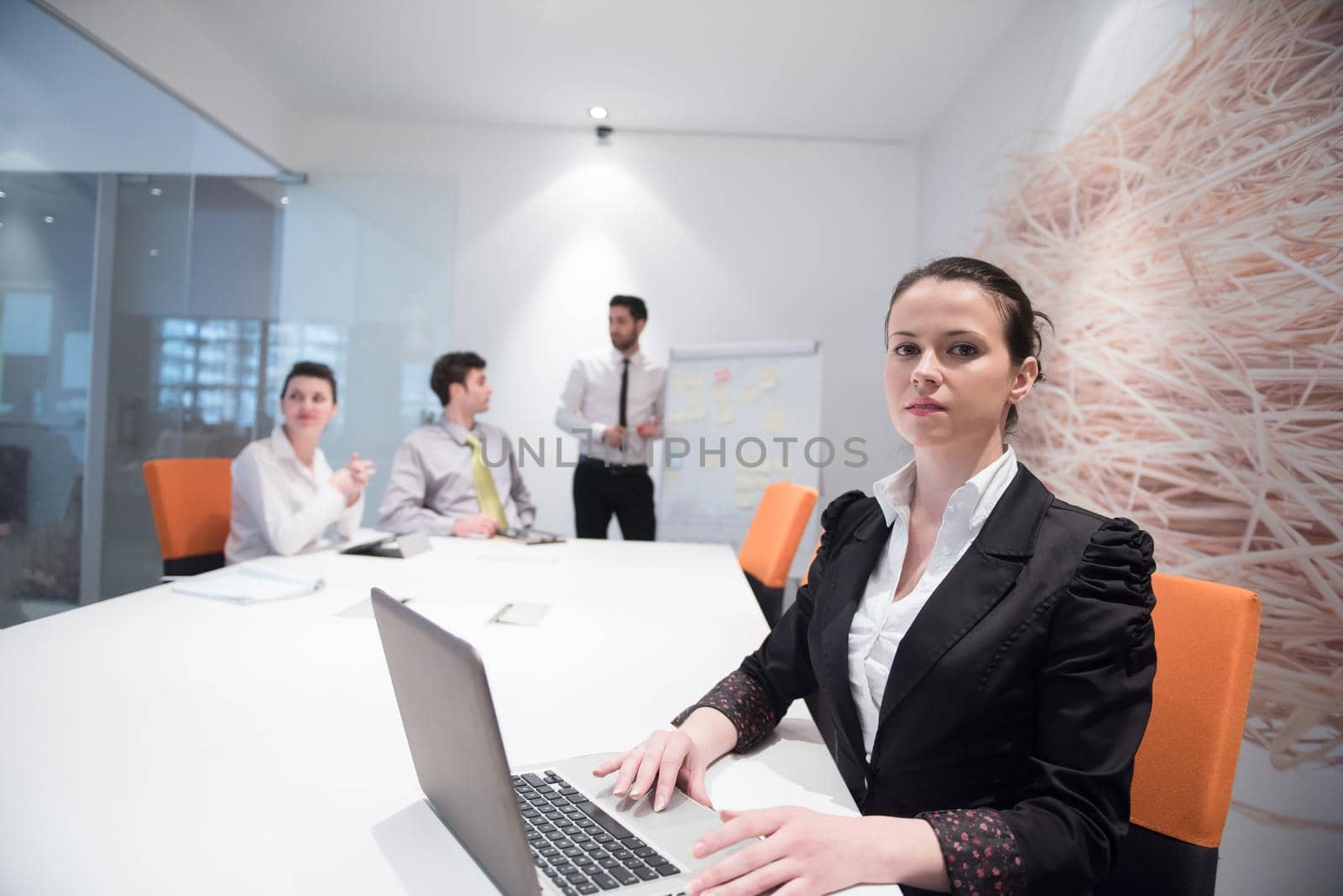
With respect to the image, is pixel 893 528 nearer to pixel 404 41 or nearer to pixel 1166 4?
pixel 1166 4

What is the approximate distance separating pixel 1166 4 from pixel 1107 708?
9.33ft

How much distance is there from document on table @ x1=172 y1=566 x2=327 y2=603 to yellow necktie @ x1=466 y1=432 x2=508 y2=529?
145 centimetres

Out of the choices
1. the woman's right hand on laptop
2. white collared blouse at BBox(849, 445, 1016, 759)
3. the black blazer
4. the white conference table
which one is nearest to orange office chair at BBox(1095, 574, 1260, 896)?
the black blazer

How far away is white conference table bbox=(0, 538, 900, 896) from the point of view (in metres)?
0.76

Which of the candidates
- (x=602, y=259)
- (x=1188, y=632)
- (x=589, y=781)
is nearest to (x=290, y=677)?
(x=589, y=781)

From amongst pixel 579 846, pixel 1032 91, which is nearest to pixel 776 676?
pixel 579 846

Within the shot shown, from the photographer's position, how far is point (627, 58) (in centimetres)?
434

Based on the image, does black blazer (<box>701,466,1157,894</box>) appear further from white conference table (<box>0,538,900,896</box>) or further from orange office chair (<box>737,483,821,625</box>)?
orange office chair (<box>737,483,821,625</box>)

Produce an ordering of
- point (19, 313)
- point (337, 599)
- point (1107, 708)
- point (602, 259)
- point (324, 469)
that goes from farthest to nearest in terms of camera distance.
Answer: point (602, 259)
point (19, 313)
point (324, 469)
point (337, 599)
point (1107, 708)

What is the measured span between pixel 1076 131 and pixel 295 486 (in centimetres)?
337

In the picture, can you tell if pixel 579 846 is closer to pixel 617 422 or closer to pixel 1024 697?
pixel 1024 697

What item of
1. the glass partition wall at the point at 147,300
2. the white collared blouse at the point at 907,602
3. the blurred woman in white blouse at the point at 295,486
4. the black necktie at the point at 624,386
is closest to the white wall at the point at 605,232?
the glass partition wall at the point at 147,300

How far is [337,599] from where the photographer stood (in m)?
1.89

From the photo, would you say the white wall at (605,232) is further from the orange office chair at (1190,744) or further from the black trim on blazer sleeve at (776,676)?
the orange office chair at (1190,744)
